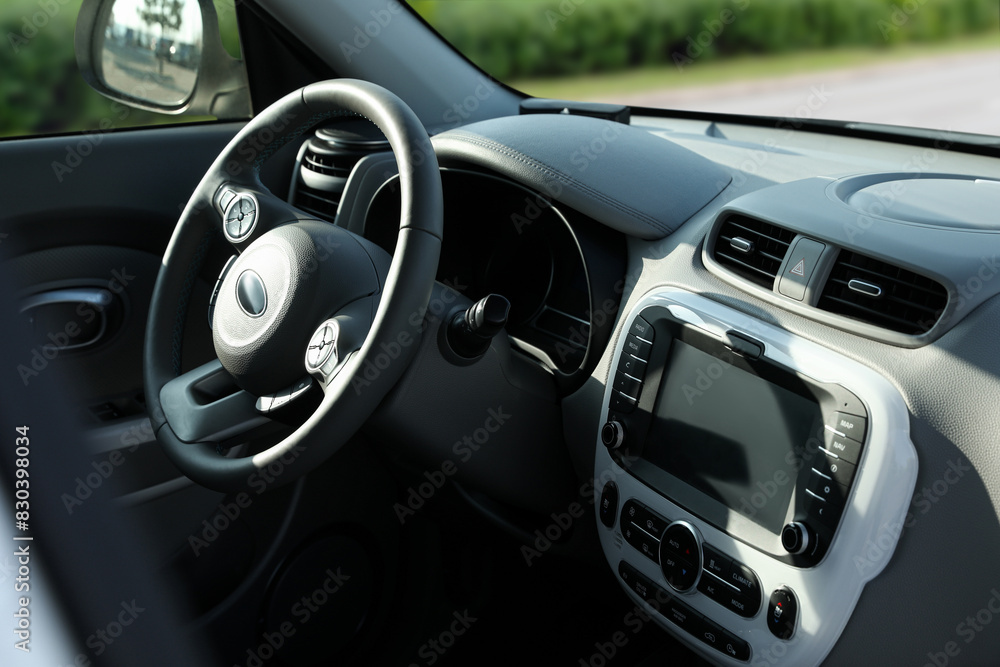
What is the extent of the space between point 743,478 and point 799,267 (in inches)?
14.1

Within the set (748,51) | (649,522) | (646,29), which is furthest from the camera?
(646,29)

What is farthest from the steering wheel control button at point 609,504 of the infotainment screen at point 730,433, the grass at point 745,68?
the grass at point 745,68

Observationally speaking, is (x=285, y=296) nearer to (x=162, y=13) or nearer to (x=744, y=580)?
(x=744, y=580)

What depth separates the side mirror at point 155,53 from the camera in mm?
2334

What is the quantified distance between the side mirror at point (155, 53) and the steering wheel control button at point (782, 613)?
1928 mm

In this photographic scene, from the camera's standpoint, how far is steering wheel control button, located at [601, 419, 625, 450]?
1.63 metres

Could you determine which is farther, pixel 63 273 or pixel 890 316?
pixel 63 273

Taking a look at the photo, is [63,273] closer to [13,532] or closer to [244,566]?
[244,566]

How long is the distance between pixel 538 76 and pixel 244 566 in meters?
4.13

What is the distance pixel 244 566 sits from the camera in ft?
7.00

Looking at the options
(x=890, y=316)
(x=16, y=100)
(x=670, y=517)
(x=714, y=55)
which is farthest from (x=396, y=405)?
(x=714, y=55)

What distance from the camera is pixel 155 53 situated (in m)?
2.37
